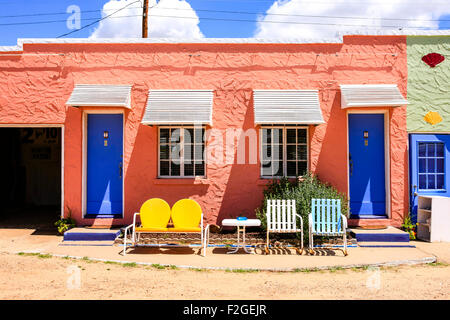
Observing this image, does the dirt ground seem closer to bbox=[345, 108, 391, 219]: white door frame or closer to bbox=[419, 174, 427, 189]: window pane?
bbox=[345, 108, 391, 219]: white door frame

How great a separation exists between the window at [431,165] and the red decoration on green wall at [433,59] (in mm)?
1844

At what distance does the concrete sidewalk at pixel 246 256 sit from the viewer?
6.18 metres

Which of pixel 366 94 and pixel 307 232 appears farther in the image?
pixel 366 94

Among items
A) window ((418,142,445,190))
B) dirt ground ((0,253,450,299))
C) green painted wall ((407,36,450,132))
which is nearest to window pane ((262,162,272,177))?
dirt ground ((0,253,450,299))

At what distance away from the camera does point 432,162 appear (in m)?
8.52

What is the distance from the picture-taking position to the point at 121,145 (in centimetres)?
848

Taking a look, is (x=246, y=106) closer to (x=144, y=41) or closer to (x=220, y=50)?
(x=220, y=50)

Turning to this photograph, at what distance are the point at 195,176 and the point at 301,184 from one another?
2.39 metres

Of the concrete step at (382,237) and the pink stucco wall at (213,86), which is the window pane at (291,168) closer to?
the pink stucco wall at (213,86)

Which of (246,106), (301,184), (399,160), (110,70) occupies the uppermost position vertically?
(110,70)

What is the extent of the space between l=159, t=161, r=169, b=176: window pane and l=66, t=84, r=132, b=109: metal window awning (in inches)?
58.1

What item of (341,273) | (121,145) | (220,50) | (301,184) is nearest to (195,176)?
(121,145)

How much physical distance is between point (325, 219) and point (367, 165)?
205 centimetres

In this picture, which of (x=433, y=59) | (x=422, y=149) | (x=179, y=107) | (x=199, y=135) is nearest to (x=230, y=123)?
(x=199, y=135)
